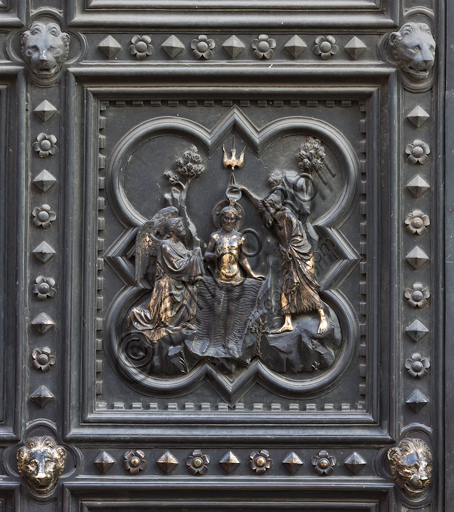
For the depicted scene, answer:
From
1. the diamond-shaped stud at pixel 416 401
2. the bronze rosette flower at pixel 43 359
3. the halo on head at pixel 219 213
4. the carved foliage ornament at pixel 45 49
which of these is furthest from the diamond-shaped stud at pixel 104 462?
the carved foliage ornament at pixel 45 49

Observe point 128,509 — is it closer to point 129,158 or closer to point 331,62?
point 129,158

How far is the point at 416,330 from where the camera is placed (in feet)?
10.3

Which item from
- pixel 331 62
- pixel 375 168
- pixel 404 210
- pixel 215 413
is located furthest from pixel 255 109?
pixel 215 413

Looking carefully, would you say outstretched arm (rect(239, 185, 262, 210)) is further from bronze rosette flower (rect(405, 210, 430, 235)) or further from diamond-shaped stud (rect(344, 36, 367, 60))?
diamond-shaped stud (rect(344, 36, 367, 60))

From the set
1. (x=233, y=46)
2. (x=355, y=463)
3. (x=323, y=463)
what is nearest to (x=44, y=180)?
(x=233, y=46)

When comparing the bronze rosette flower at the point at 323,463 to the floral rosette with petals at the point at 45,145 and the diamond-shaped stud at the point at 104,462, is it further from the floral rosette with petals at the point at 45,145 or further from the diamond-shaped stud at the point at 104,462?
the floral rosette with petals at the point at 45,145

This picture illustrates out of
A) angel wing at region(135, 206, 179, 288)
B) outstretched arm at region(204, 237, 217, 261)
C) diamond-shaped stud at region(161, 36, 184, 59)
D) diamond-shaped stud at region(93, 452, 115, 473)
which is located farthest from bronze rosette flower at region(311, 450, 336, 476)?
diamond-shaped stud at region(161, 36, 184, 59)

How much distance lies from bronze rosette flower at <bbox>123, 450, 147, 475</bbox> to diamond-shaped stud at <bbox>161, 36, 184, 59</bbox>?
6.21 ft

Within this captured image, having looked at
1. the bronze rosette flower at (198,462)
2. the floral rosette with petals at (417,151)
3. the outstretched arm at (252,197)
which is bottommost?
the bronze rosette flower at (198,462)

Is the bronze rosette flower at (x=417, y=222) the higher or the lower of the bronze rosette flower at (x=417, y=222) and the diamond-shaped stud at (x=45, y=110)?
the lower

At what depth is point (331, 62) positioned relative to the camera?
320 cm

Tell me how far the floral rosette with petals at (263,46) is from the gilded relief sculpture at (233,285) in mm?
450

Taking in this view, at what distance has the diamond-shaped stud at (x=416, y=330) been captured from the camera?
3.15 m

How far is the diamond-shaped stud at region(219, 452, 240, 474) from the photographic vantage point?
3137 millimetres
